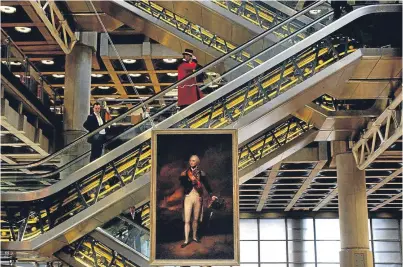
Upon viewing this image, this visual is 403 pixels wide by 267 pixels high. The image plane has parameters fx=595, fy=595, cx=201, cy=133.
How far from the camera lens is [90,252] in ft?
40.6

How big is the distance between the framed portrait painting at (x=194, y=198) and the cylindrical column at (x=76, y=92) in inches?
327

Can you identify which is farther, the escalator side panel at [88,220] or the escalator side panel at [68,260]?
the escalator side panel at [68,260]

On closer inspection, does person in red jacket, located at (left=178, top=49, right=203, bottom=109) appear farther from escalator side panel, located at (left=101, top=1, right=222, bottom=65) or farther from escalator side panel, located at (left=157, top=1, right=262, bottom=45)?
escalator side panel, located at (left=101, top=1, right=222, bottom=65)

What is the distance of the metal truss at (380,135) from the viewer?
50.4 ft

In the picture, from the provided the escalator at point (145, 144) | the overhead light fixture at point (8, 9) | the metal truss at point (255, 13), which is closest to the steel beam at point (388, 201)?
the metal truss at point (255, 13)

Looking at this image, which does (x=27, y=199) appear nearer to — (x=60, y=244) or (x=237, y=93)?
(x=60, y=244)

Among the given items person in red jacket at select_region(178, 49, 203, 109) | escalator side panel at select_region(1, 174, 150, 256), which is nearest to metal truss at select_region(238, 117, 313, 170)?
person in red jacket at select_region(178, 49, 203, 109)

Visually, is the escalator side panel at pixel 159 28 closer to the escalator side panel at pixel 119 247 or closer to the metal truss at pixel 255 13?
the metal truss at pixel 255 13

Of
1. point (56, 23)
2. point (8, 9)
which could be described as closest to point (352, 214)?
point (56, 23)

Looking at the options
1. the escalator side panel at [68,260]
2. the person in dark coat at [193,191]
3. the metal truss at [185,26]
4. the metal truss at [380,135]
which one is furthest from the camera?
the metal truss at [185,26]

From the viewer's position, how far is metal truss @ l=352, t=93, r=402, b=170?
50.4ft

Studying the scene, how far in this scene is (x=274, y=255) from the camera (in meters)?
36.9

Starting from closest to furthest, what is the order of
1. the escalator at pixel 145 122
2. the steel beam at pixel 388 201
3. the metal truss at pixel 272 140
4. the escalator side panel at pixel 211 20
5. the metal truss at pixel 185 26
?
1. the escalator at pixel 145 122
2. the escalator side panel at pixel 211 20
3. the metal truss at pixel 272 140
4. the metal truss at pixel 185 26
5. the steel beam at pixel 388 201

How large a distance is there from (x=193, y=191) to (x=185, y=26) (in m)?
7.62
